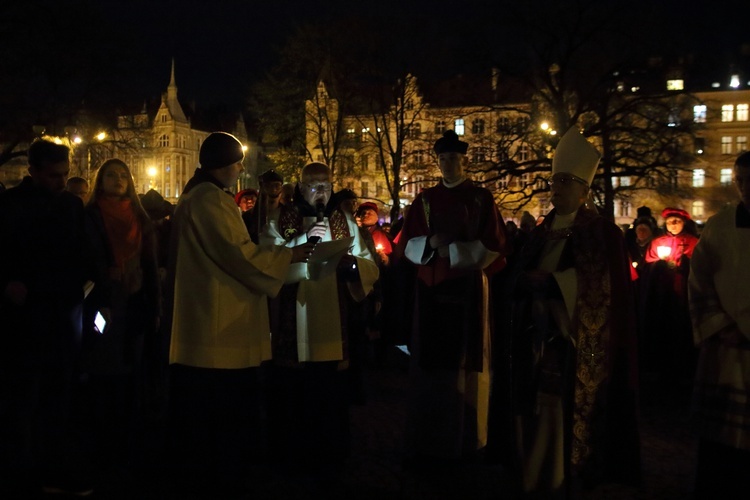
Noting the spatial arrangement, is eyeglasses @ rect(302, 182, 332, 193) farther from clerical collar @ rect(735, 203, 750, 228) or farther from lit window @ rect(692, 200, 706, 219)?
lit window @ rect(692, 200, 706, 219)

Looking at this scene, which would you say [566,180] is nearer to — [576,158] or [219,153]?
[576,158]

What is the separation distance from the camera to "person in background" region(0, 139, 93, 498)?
15.3ft

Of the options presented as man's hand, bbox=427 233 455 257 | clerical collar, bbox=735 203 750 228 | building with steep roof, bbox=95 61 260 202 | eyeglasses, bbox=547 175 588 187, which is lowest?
man's hand, bbox=427 233 455 257

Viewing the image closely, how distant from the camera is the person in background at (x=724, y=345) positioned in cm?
447

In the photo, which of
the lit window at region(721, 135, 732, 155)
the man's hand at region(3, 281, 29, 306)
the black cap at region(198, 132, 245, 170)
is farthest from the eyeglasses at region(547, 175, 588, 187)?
the lit window at region(721, 135, 732, 155)

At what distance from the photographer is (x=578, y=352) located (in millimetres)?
4648

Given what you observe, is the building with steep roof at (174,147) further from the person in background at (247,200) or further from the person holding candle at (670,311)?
the person holding candle at (670,311)

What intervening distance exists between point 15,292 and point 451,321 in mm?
2782

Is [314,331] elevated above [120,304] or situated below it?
below

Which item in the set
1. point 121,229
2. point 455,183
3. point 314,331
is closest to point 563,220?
point 455,183

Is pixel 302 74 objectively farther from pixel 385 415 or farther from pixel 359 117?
pixel 385 415

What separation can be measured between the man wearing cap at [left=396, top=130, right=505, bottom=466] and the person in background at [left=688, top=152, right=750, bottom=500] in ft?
4.54

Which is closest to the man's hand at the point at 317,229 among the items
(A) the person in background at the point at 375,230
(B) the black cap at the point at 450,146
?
(B) the black cap at the point at 450,146

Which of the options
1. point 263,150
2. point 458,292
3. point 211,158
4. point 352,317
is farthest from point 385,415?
point 263,150
